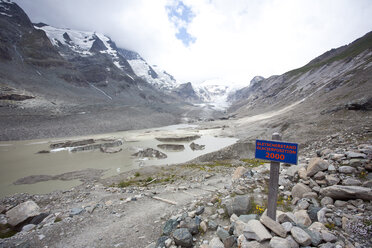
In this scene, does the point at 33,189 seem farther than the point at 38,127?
No

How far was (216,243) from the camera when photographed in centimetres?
472

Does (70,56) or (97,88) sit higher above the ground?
(70,56)

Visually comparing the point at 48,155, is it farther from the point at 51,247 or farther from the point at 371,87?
the point at 371,87

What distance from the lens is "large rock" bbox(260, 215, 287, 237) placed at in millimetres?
4039

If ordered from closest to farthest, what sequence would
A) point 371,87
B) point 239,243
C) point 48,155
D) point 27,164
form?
point 239,243 → point 27,164 → point 371,87 → point 48,155

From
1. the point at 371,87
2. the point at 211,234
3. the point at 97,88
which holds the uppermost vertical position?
the point at 97,88

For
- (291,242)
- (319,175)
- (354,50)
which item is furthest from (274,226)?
(354,50)

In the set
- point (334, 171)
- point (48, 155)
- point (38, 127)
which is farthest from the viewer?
point (38, 127)

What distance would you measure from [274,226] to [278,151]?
196 centimetres

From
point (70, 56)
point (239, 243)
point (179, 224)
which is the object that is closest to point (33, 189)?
point (179, 224)

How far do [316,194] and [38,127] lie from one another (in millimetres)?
74646

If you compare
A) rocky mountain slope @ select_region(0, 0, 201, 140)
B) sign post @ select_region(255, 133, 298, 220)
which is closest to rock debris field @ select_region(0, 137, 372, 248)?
sign post @ select_region(255, 133, 298, 220)

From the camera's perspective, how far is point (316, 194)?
5918 mm

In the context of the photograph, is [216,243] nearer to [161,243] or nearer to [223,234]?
[223,234]
